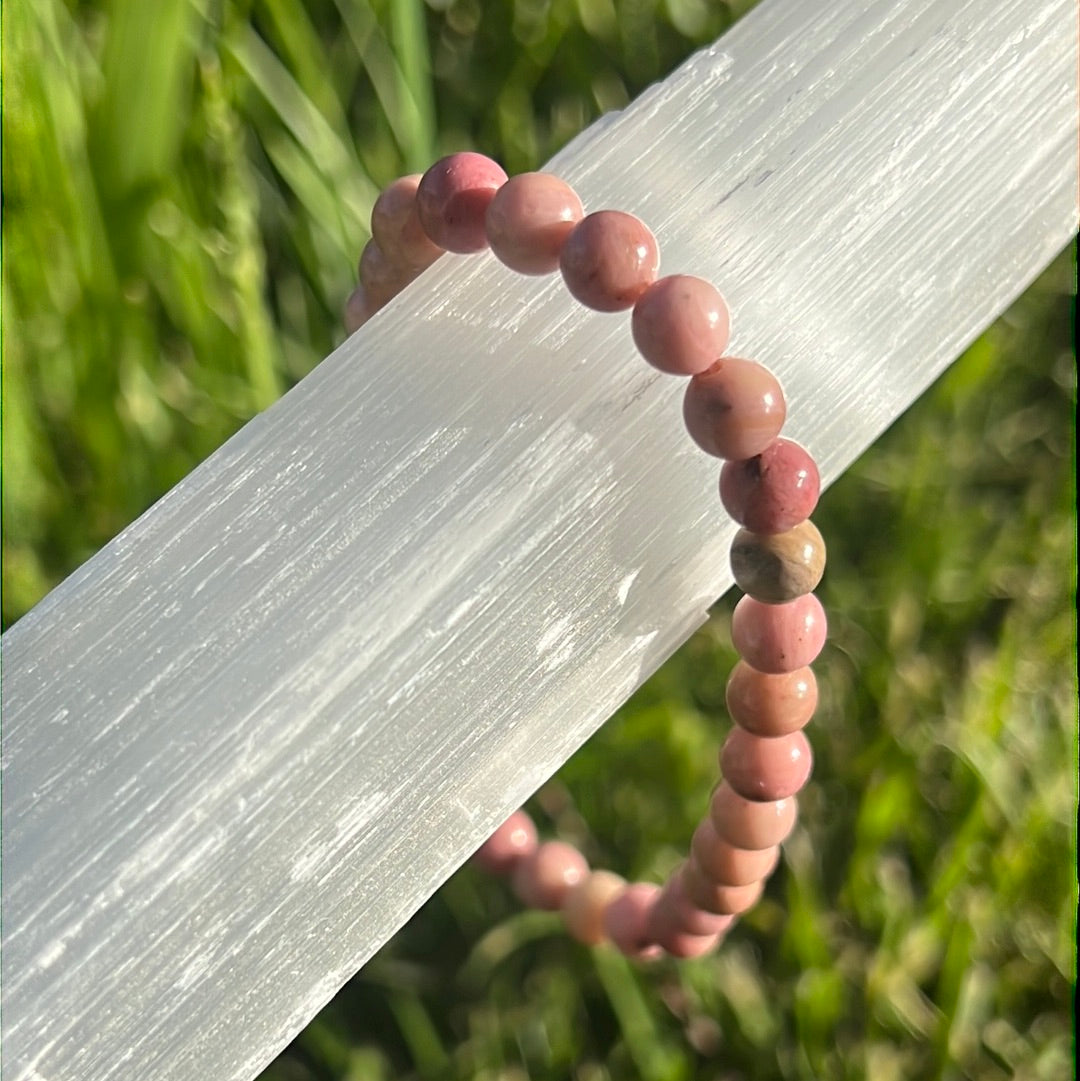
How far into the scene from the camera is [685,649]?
78 centimetres

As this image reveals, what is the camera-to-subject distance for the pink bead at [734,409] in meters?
0.41

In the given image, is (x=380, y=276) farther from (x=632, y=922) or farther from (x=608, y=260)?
(x=632, y=922)

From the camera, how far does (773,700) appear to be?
48cm

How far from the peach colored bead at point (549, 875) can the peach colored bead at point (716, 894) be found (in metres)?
0.11

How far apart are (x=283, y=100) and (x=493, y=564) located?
1.62 ft

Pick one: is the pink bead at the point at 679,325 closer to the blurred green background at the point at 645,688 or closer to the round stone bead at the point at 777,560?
the round stone bead at the point at 777,560

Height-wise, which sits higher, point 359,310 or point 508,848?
point 359,310

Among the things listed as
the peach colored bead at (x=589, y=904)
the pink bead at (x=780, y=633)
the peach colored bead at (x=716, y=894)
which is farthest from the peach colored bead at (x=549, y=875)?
the pink bead at (x=780, y=633)

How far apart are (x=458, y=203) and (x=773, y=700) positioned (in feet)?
0.72

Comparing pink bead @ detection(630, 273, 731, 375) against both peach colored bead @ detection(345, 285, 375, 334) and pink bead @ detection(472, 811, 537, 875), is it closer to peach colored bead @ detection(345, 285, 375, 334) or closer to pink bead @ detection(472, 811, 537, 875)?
peach colored bead @ detection(345, 285, 375, 334)

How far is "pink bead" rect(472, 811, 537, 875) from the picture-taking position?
25.9 inches

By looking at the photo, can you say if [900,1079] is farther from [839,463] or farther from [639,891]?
[839,463]

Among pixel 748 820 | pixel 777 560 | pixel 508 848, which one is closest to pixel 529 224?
pixel 777 560

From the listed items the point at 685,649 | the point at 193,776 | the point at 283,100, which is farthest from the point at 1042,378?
the point at 193,776
